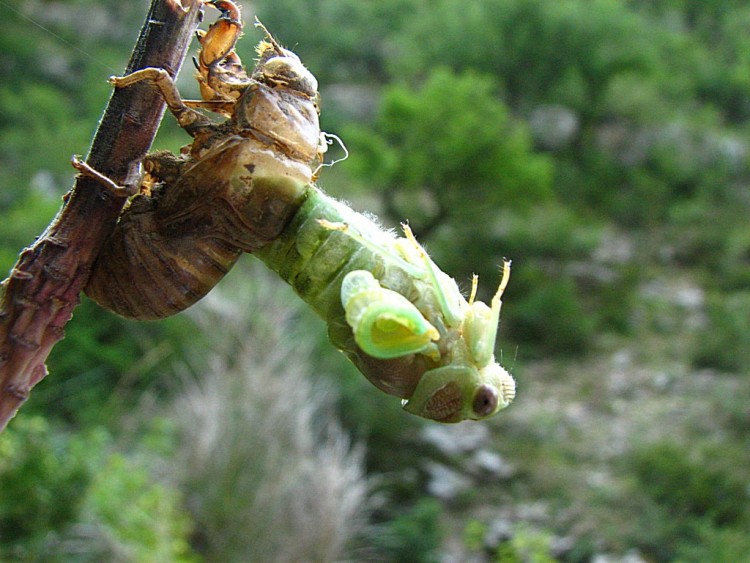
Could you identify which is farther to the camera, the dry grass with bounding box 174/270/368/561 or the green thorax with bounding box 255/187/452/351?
the dry grass with bounding box 174/270/368/561

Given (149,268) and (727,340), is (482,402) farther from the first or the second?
(727,340)

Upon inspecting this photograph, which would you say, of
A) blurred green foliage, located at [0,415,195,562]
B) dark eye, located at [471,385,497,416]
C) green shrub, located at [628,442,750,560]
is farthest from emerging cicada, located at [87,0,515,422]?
green shrub, located at [628,442,750,560]

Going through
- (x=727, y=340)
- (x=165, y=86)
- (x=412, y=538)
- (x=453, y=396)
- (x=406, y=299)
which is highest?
(x=727, y=340)

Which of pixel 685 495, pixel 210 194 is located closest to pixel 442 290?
pixel 210 194

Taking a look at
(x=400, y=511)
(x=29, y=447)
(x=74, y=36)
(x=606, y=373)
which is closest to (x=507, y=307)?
(x=606, y=373)

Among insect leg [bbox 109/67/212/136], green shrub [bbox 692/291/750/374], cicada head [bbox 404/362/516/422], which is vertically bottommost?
cicada head [bbox 404/362/516/422]

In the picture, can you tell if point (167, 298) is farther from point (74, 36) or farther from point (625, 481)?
point (74, 36)

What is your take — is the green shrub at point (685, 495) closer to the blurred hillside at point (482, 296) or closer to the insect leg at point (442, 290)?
the blurred hillside at point (482, 296)

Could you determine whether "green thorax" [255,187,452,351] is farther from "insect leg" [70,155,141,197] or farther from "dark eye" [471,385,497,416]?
"insect leg" [70,155,141,197]
